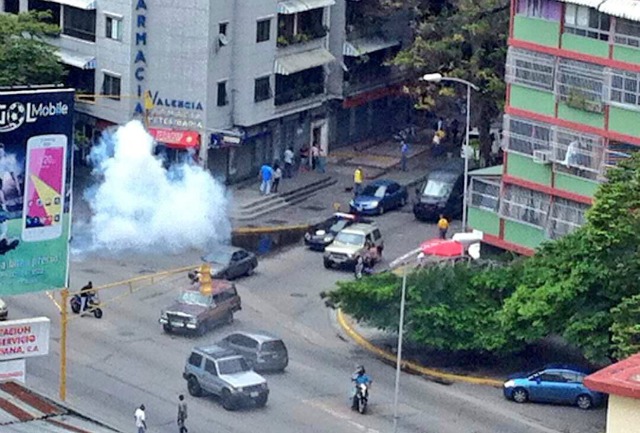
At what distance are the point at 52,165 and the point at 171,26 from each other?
33.3 m

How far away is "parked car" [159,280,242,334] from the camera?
7256 cm

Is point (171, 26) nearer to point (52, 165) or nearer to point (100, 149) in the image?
point (100, 149)

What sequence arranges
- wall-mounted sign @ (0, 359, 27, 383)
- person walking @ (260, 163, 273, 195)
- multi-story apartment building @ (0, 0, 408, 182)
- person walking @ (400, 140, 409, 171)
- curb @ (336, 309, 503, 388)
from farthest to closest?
1. person walking @ (400, 140, 409, 171)
2. person walking @ (260, 163, 273, 195)
3. multi-story apartment building @ (0, 0, 408, 182)
4. curb @ (336, 309, 503, 388)
5. wall-mounted sign @ (0, 359, 27, 383)

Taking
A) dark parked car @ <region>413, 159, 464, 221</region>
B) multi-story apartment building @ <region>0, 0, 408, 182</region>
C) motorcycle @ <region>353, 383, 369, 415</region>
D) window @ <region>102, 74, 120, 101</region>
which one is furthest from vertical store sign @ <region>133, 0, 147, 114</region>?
motorcycle @ <region>353, 383, 369, 415</region>

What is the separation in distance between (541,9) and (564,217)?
7.32 metres

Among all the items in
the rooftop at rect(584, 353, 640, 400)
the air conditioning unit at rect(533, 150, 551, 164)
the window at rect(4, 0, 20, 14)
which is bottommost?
the air conditioning unit at rect(533, 150, 551, 164)

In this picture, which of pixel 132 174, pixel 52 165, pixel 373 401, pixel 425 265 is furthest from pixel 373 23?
pixel 52 165

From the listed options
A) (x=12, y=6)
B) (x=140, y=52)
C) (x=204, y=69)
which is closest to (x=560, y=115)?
(x=204, y=69)

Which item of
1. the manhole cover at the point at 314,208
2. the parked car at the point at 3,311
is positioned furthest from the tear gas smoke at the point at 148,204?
the parked car at the point at 3,311

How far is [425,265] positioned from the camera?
7462cm

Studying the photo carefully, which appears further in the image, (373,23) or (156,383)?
(373,23)

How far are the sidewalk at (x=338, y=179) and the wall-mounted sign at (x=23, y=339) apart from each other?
31.0m

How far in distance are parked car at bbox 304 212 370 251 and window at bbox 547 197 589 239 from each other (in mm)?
10577

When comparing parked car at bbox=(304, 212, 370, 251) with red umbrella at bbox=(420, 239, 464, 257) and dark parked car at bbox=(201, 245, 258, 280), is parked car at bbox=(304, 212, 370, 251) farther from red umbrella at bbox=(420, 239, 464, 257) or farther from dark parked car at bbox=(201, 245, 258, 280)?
red umbrella at bbox=(420, 239, 464, 257)
